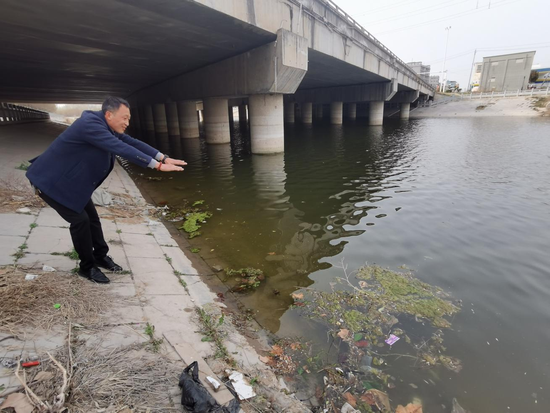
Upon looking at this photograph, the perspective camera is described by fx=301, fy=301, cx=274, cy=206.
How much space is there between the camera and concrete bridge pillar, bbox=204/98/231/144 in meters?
23.8

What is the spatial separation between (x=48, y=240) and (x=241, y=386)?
14.1 ft

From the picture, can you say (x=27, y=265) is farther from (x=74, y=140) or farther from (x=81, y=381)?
(x=81, y=381)

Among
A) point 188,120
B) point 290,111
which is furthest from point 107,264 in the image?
point 290,111

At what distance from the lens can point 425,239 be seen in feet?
23.0

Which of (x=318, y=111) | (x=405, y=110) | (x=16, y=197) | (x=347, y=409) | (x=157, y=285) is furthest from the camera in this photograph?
(x=318, y=111)

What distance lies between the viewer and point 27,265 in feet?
13.4

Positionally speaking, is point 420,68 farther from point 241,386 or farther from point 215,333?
point 241,386

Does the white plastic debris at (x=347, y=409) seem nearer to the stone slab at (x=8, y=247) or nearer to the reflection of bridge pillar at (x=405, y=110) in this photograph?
the stone slab at (x=8, y=247)

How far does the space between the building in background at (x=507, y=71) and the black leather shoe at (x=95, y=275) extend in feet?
288

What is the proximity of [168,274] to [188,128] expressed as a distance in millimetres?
26241

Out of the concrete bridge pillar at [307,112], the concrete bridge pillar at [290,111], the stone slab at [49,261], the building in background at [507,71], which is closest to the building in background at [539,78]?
the building in background at [507,71]

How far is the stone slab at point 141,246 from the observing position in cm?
551

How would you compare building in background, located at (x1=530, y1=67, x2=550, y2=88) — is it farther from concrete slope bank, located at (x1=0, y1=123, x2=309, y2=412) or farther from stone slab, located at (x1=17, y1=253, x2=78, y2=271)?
stone slab, located at (x1=17, y1=253, x2=78, y2=271)

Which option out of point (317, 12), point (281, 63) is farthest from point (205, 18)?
point (317, 12)
